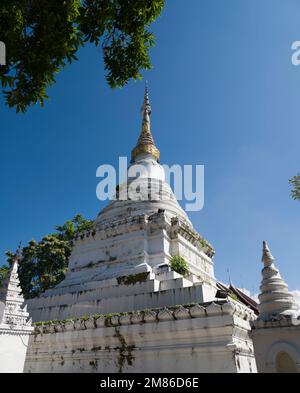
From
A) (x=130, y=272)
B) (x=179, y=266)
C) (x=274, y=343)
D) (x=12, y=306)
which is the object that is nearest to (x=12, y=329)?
(x=12, y=306)

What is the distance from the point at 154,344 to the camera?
9812mm

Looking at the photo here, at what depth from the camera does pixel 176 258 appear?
576 inches

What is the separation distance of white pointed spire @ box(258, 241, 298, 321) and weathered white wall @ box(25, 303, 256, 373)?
1.55 metres

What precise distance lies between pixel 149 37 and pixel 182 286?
8.98 m

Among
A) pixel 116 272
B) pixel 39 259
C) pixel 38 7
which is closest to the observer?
pixel 38 7

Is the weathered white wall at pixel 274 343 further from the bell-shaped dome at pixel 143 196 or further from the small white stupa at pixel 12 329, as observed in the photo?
the bell-shaped dome at pixel 143 196

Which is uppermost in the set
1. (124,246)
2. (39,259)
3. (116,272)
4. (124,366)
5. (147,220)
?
(39,259)

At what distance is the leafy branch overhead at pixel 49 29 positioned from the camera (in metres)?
6.69

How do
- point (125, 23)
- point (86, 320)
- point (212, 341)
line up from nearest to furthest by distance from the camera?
point (125, 23) < point (212, 341) < point (86, 320)

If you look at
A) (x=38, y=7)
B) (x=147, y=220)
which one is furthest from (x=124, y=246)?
(x=38, y=7)

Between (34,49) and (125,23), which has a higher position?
(125,23)

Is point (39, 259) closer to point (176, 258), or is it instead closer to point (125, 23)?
point (176, 258)

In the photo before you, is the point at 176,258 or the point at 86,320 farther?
the point at 176,258

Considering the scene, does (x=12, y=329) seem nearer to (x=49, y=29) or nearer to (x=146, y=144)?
(x=49, y=29)
